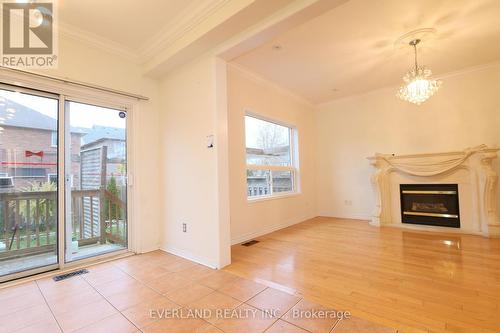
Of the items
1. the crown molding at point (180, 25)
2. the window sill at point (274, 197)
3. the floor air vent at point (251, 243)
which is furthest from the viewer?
the window sill at point (274, 197)

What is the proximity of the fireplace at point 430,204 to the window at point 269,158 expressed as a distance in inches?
85.2

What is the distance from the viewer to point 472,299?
1885mm

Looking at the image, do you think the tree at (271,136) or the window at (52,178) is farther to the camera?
the tree at (271,136)

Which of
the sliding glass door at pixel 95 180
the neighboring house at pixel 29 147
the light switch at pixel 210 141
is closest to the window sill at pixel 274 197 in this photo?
the light switch at pixel 210 141

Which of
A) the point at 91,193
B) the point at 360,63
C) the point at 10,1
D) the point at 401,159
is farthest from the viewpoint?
the point at 401,159

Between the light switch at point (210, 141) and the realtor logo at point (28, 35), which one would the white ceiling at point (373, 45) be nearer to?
the light switch at point (210, 141)

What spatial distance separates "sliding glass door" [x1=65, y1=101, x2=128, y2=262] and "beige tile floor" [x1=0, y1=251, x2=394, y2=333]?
57 centimetres

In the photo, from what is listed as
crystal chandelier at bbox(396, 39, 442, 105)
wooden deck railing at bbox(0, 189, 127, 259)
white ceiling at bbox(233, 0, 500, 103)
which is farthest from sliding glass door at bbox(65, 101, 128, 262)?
crystal chandelier at bbox(396, 39, 442, 105)

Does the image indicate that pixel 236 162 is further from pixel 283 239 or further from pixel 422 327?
pixel 422 327

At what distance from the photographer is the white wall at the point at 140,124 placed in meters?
2.89

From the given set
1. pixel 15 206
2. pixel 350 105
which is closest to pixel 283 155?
pixel 350 105

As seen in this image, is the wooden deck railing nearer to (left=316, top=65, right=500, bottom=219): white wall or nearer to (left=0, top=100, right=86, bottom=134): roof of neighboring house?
(left=0, top=100, right=86, bottom=134): roof of neighboring house

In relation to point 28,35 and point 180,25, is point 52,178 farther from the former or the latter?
point 180,25

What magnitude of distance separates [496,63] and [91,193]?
21.3ft
